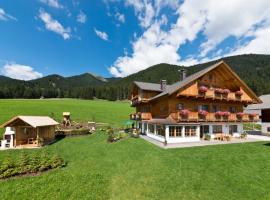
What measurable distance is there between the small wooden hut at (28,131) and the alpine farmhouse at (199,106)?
1541 centimetres

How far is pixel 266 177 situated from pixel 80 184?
1389 cm

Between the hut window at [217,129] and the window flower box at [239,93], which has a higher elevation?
the window flower box at [239,93]

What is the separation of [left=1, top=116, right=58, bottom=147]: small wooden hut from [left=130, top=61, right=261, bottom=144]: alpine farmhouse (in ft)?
50.5

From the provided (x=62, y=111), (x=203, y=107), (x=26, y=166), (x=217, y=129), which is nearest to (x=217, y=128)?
(x=217, y=129)

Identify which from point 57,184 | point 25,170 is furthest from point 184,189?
point 25,170

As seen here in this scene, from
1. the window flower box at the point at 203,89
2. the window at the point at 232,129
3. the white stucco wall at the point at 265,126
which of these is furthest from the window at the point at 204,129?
the white stucco wall at the point at 265,126

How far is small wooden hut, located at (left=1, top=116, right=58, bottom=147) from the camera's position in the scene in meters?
22.6

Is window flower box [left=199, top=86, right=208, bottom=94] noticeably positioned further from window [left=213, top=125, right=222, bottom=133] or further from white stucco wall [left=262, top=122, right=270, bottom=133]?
white stucco wall [left=262, top=122, right=270, bottom=133]

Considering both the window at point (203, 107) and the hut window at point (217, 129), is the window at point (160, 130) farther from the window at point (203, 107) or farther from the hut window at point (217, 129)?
the hut window at point (217, 129)

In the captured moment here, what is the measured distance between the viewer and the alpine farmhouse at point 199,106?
2390 centimetres

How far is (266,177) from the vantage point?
12.9 meters

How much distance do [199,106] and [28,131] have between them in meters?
26.0

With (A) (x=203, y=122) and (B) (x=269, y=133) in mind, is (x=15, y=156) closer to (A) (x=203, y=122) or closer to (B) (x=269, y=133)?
(A) (x=203, y=122)

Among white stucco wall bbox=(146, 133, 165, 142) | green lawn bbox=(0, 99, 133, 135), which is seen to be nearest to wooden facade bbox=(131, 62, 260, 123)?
white stucco wall bbox=(146, 133, 165, 142)
